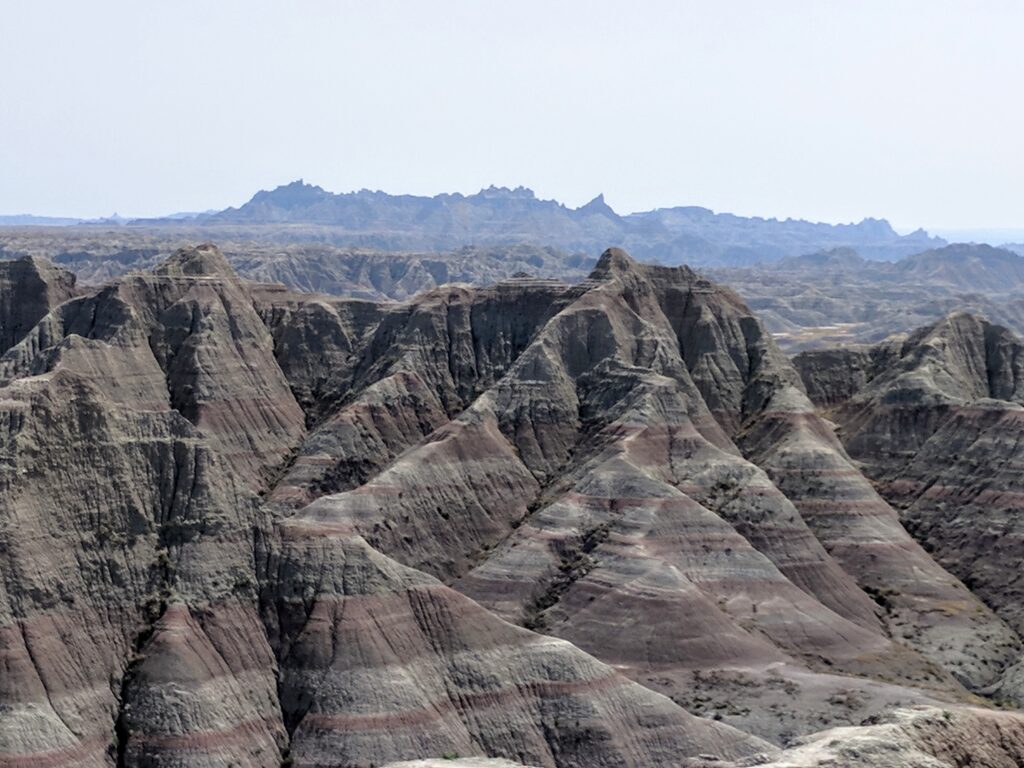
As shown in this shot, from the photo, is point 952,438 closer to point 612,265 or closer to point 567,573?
point 612,265

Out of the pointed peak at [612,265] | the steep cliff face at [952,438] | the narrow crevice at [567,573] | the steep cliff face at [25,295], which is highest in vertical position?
the pointed peak at [612,265]

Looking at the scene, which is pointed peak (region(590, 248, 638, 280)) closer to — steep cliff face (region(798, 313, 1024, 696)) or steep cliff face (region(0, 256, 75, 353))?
steep cliff face (region(798, 313, 1024, 696))

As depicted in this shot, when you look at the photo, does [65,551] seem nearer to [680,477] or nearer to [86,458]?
[86,458]

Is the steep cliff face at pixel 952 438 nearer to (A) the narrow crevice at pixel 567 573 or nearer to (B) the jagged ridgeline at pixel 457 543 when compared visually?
(B) the jagged ridgeline at pixel 457 543

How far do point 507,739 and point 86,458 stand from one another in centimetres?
3301

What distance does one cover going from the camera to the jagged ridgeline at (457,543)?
82.0 metres

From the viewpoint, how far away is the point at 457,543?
443ft

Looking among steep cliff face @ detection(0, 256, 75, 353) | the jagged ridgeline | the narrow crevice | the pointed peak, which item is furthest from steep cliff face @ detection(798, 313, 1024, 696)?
steep cliff face @ detection(0, 256, 75, 353)

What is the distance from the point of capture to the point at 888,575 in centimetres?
13400

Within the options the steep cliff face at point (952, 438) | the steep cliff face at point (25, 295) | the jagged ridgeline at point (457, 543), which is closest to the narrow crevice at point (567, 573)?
the jagged ridgeline at point (457, 543)

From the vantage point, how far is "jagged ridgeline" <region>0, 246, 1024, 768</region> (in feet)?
269

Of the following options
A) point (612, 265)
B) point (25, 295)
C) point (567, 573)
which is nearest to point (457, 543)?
point (567, 573)

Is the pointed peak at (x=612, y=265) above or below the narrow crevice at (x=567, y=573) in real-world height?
above

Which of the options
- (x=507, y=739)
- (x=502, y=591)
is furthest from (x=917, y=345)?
(x=507, y=739)
